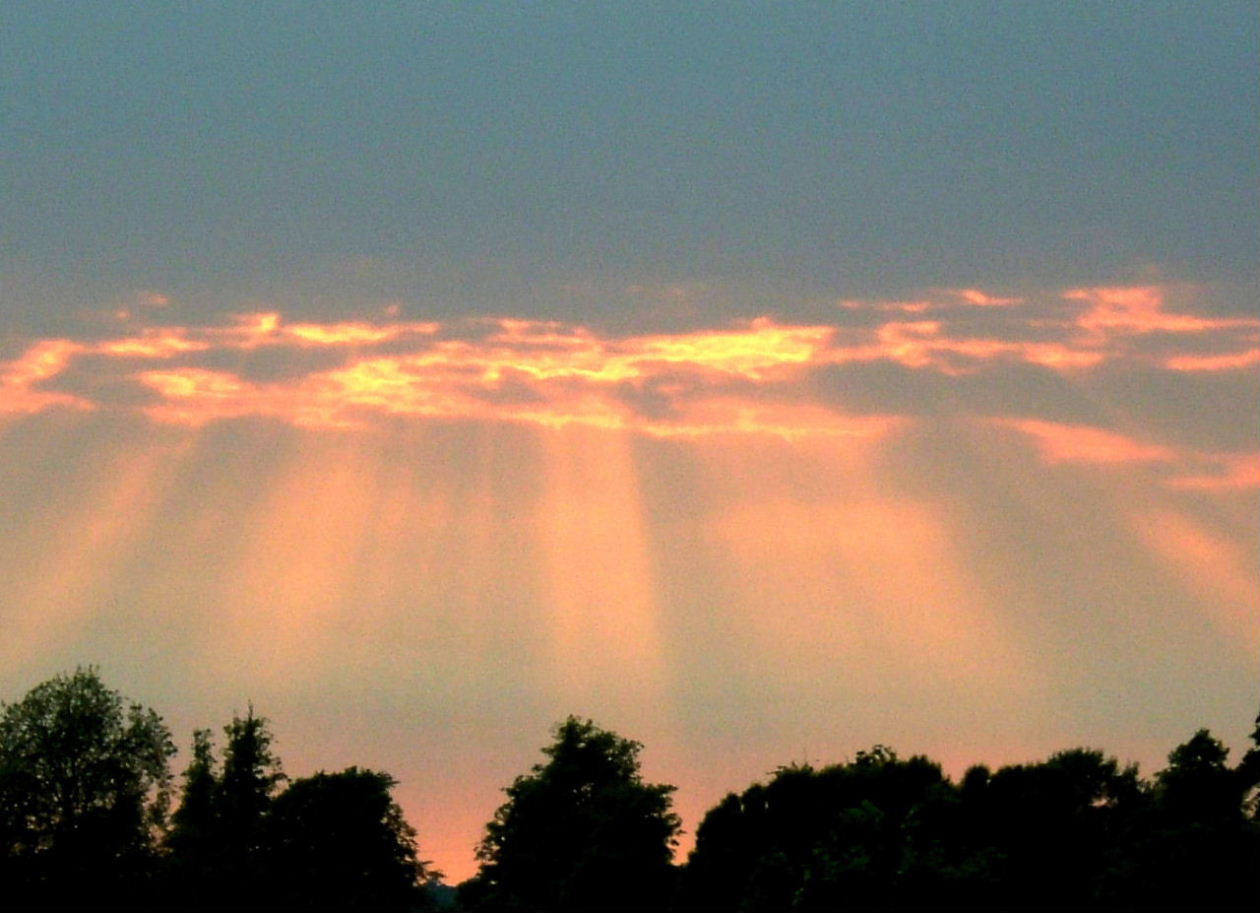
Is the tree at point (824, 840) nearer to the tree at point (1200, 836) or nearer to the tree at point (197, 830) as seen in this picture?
the tree at point (1200, 836)

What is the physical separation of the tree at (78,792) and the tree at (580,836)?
30713 mm

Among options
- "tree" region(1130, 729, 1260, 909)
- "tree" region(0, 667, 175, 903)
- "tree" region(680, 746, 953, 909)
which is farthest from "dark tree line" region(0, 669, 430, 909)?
"tree" region(1130, 729, 1260, 909)

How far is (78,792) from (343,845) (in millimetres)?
24227

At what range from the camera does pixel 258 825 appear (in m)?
185

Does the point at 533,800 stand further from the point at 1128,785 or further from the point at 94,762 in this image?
the point at 1128,785

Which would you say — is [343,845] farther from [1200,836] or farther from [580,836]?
[1200,836]

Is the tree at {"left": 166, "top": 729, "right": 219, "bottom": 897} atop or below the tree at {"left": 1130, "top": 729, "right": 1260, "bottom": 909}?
atop

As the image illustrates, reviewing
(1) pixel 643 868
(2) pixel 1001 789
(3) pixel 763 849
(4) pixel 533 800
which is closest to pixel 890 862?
(2) pixel 1001 789

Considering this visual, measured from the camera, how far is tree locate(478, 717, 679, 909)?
15938 centimetres

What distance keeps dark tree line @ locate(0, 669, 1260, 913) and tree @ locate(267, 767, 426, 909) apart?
6.9 inches

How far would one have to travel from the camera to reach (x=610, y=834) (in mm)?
162500

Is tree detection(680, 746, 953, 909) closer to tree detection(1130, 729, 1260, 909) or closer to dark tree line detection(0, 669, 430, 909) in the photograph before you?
tree detection(1130, 729, 1260, 909)

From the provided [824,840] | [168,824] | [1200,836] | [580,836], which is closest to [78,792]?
[168,824]

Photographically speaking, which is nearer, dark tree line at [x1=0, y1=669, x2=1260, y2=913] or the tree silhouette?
dark tree line at [x1=0, y1=669, x2=1260, y2=913]
